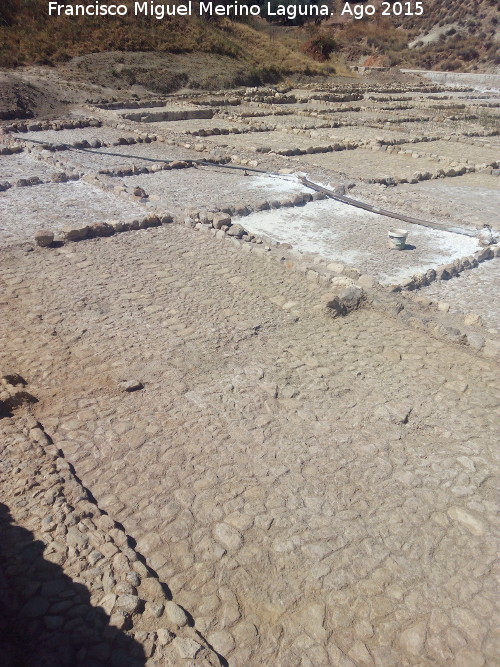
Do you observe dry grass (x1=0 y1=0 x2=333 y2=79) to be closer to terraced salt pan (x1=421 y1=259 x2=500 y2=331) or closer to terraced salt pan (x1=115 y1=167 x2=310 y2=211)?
terraced salt pan (x1=115 y1=167 x2=310 y2=211)

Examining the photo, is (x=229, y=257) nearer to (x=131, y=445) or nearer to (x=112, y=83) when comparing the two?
(x=131, y=445)

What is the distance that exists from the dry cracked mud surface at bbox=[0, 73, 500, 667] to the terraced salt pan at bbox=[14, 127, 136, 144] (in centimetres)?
837

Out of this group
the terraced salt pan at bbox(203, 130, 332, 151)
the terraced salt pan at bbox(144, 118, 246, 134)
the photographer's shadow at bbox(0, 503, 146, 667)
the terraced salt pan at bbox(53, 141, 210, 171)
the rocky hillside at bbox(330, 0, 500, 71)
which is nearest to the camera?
the photographer's shadow at bbox(0, 503, 146, 667)

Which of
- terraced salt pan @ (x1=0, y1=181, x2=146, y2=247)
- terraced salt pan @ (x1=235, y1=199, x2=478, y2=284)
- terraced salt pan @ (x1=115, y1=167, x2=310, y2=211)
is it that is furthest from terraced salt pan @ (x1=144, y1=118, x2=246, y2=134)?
terraced salt pan @ (x1=235, y1=199, x2=478, y2=284)

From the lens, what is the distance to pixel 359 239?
336 inches

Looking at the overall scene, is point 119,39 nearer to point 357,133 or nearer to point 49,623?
point 357,133

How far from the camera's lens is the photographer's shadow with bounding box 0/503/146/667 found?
2.52 meters

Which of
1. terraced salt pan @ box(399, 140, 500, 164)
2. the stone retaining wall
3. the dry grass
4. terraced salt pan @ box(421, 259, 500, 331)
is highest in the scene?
the dry grass

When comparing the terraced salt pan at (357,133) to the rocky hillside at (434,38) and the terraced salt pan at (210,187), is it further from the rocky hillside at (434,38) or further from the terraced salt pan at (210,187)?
the rocky hillside at (434,38)

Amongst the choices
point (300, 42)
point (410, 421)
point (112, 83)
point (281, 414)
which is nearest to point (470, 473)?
point (410, 421)

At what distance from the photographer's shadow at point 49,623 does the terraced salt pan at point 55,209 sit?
5644mm

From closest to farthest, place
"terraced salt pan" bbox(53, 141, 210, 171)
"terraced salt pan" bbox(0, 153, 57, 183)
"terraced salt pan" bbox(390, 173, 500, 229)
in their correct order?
1. "terraced salt pan" bbox(390, 173, 500, 229)
2. "terraced salt pan" bbox(0, 153, 57, 183)
3. "terraced salt pan" bbox(53, 141, 210, 171)

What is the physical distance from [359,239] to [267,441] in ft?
16.8

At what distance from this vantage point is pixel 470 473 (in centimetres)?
395
